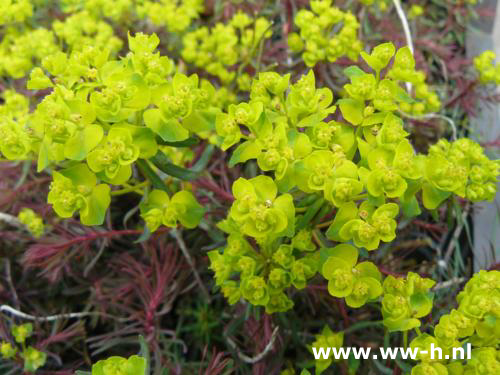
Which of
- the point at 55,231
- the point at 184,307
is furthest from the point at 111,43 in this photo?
the point at 184,307

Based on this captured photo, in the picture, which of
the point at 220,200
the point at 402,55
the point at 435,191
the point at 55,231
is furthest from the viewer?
the point at 55,231

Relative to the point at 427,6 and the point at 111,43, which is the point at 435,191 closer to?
the point at 111,43

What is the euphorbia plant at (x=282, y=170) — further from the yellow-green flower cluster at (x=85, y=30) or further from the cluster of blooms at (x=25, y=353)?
the yellow-green flower cluster at (x=85, y=30)

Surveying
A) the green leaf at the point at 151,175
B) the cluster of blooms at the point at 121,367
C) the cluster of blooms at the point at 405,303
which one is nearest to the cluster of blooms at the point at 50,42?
the green leaf at the point at 151,175

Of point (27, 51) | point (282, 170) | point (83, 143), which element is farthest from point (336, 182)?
point (27, 51)

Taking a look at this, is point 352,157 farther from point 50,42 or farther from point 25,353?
point 50,42

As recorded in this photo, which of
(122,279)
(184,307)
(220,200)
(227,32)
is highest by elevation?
(227,32)

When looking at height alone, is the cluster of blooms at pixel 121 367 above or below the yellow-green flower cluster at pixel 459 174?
below

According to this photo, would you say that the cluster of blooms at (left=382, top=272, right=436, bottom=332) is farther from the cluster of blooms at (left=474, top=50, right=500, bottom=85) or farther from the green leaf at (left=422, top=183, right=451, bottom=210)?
the cluster of blooms at (left=474, top=50, right=500, bottom=85)
